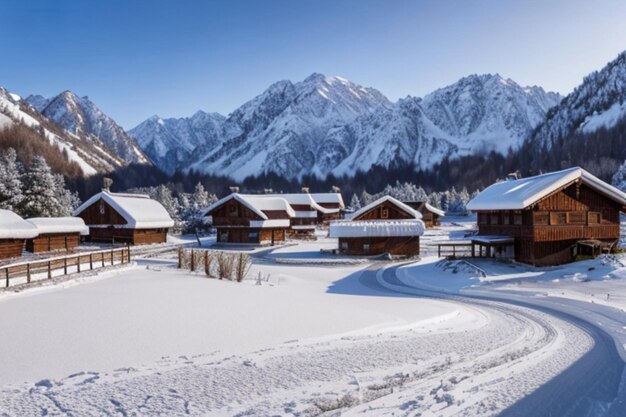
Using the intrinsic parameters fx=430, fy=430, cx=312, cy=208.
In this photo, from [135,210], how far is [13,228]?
54.3 ft

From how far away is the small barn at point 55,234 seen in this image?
38.2 meters

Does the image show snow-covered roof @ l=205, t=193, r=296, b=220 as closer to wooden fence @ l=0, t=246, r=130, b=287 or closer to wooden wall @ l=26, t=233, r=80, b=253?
wooden wall @ l=26, t=233, r=80, b=253

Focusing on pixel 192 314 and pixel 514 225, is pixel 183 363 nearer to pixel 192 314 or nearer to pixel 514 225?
pixel 192 314

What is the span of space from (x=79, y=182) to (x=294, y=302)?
14763 centimetres

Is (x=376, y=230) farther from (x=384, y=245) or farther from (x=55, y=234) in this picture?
(x=55, y=234)

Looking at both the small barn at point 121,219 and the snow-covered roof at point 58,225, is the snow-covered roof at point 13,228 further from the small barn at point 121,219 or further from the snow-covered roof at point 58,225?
the small barn at point 121,219

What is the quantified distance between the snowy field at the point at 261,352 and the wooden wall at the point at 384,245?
21539 mm

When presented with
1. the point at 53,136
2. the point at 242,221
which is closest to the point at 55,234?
the point at 242,221

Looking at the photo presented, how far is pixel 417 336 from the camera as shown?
11.4m

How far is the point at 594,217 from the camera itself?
32.2 meters

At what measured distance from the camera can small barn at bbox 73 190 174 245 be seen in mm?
46844

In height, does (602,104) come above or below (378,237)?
above

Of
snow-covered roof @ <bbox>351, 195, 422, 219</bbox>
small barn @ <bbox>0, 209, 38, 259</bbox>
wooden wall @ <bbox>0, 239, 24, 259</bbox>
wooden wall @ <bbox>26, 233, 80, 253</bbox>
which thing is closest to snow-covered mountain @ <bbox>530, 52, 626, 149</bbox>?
snow-covered roof @ <bbox>351, 195, 422, 219</bbox>

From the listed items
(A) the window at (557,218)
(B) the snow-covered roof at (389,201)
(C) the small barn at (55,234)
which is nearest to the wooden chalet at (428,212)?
(B) the snow-covered roof at (389,201)
